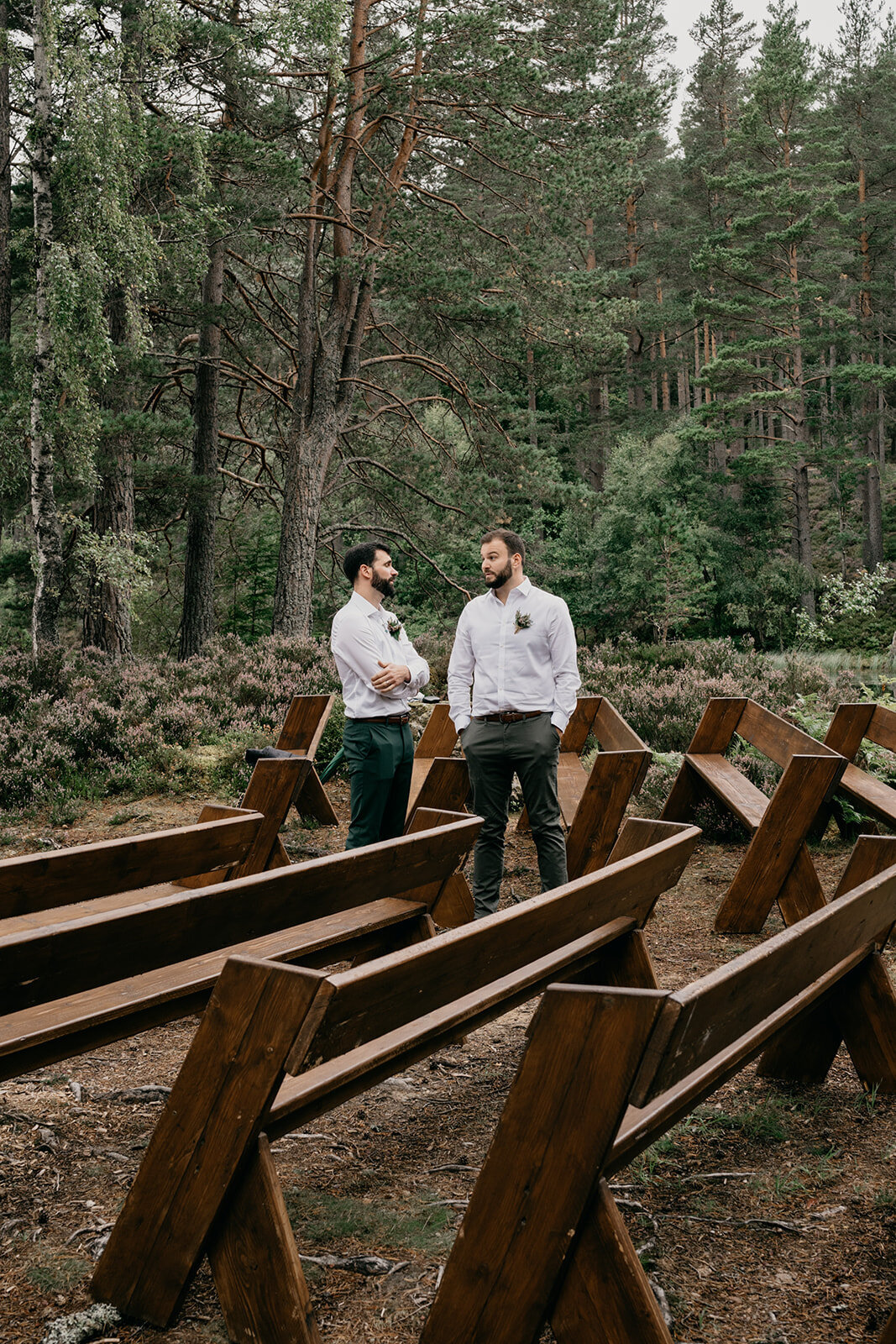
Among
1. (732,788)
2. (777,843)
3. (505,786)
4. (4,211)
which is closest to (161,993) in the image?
(505,786)

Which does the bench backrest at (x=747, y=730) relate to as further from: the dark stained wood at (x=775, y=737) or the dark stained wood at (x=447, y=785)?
the dark stained wood at (x=447, y=785)

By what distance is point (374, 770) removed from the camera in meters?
5.30

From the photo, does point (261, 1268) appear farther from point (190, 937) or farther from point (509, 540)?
point (509, 540)

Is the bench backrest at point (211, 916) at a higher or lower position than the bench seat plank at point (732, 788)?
higher

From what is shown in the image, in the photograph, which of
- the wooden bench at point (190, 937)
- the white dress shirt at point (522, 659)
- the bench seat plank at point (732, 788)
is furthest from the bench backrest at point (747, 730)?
the wooden bench at point (190, 937)

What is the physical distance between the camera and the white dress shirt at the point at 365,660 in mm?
5277

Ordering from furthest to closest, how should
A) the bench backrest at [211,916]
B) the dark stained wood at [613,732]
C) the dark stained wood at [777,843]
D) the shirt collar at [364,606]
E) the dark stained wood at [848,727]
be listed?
the dark stained wood at [848,727]
the dark stained wood at [613,732]
the shirt collar at [364,606]
the dark stained wood at [777,843]
the bench backrest at [211,916]

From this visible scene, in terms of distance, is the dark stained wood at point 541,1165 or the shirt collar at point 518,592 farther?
the shirt collar at point 518,592

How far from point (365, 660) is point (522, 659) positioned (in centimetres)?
78

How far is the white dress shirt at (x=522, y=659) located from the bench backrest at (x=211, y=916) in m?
1.95

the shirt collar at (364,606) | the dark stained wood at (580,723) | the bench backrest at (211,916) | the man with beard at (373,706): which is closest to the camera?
the bench backrest at (211,916)

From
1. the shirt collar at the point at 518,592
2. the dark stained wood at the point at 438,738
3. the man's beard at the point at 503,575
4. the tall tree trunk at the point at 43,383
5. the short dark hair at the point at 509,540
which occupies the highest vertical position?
the tall tree trunk at the point at 43,383

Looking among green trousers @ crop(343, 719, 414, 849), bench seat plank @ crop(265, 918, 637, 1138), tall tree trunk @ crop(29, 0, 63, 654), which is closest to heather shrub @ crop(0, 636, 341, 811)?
Result: tall tree trunk @ crop(29, 0, 63, 654)

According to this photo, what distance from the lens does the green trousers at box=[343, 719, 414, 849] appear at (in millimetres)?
5301
